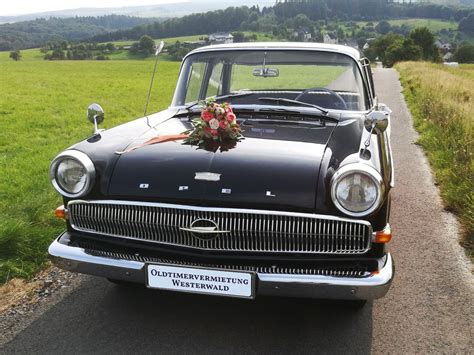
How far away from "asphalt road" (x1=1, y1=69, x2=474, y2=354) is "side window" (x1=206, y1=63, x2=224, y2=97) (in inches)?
74.6

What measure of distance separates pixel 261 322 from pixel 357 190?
1029 millimetres

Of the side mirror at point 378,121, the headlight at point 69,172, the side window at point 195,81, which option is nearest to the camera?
the headlight at point 69,172

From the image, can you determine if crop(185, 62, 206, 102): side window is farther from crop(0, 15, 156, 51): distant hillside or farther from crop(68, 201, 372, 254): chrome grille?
crop(0, 15, 156, 51): distant hillside

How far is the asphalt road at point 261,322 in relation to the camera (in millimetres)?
2838

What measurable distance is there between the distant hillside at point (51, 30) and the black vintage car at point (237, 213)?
74630 millimetres

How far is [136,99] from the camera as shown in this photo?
53.9 feet

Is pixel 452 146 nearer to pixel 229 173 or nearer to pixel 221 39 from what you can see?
pixel 221 39

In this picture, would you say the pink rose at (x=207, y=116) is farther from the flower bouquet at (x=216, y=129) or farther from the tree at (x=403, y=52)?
the tree at (x=403, y=52)

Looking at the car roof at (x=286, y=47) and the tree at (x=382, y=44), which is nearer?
the car roof at (x=286, y=47)

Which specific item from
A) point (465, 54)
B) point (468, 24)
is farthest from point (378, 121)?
point (468, 24)

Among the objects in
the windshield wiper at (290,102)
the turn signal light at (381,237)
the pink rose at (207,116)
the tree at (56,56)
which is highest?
the pink rose at (207,116)

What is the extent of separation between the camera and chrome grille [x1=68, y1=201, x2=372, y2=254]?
2635 mm

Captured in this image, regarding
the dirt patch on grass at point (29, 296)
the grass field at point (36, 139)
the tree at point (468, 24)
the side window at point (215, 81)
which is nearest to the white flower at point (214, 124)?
the side window at point (215, 81)

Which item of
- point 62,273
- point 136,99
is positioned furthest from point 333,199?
point 136,99
